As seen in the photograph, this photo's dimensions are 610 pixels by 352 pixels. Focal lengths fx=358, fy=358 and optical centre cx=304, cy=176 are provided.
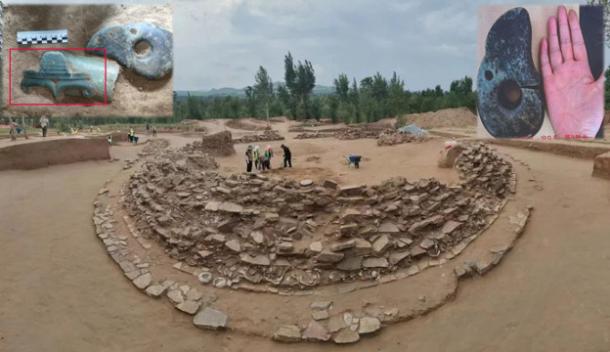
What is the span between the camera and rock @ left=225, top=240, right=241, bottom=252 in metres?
6.72

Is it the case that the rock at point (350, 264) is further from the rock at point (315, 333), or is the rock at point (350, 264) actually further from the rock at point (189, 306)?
the rock at point (189, 306)

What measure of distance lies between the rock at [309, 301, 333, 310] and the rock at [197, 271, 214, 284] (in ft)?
6.28

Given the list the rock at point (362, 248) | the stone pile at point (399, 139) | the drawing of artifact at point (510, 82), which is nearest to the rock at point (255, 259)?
the rock at point (362, 248)

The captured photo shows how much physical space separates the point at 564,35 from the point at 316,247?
1869 centimetres

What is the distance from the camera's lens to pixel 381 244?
21.9 feet

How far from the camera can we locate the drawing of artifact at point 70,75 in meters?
10.6

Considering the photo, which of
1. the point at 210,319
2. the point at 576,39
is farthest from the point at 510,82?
the point at 210,319

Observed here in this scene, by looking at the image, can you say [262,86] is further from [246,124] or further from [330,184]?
[330,184]

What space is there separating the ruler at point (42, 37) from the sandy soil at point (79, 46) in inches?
5.4

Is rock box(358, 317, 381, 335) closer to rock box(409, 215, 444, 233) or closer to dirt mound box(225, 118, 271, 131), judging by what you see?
rock box(409, 215, 444, 233)

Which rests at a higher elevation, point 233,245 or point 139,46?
point 139,46

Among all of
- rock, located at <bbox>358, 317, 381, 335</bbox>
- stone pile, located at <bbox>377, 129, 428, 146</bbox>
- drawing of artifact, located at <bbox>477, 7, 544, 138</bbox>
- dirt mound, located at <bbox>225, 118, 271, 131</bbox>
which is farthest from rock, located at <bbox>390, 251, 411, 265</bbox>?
dirt mound, located at <bbox>225, 118, 271, 131</bbox>

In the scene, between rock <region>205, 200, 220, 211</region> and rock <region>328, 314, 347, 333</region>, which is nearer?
rock <region>328, 314, 347, 333</region>

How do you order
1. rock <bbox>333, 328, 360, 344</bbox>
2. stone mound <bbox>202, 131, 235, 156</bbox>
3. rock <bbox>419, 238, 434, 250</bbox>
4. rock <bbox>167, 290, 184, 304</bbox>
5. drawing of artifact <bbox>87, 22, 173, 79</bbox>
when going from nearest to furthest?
rock <bbox>333, 328, 360, 344</bbox> → rock <bbox>167, 290, 184, 304</bbox> → rock <bbox>419, 238, 434, 250</bbox> → drawing of artifact <bbox>87, 22, 173, 79</bbox> → stone mound <bbox>202, 131, 235, 156</bbox>
